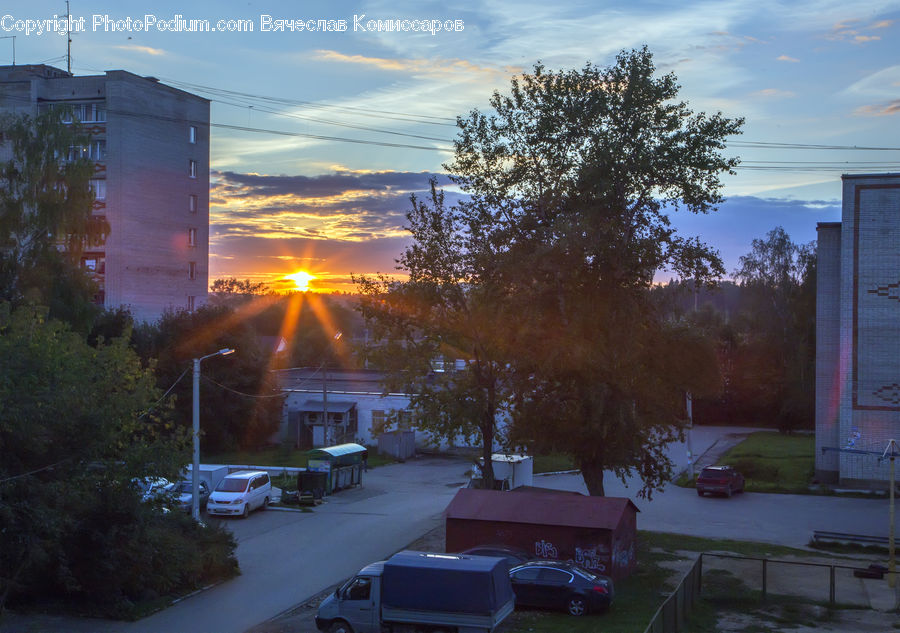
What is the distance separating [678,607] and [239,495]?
60.1 ft

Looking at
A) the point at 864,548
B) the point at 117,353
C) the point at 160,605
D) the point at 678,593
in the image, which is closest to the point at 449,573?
the point at 678,593

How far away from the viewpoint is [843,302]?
36125mm

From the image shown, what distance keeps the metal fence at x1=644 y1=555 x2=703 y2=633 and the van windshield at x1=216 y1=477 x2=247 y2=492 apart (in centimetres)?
1690

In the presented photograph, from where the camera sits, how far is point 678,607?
15391mm

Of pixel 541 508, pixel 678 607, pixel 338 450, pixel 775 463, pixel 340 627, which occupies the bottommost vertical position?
pixel 775 463

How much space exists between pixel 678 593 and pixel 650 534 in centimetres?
1262

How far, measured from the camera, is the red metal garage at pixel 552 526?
2023 cm

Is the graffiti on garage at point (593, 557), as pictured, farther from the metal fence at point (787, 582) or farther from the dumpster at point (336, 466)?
the dumpster at point (336, 466)

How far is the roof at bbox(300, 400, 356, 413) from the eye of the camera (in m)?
49.7

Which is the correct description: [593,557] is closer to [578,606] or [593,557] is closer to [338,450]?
[578,606]

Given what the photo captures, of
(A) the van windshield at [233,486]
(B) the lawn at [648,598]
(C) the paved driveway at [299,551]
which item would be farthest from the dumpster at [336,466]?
(B) the lawn at [648,598]

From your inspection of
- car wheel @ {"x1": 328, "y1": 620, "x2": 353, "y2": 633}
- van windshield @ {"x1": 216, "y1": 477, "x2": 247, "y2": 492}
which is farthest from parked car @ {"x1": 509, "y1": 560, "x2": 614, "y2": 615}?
van windshield @ {"x1": 216, "y1": 477, "x2": 247, "y2": 492}

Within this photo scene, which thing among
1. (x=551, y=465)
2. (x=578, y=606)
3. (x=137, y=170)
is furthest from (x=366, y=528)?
(x=137, y=170)

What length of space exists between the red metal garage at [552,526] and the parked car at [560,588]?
81.3 inches
